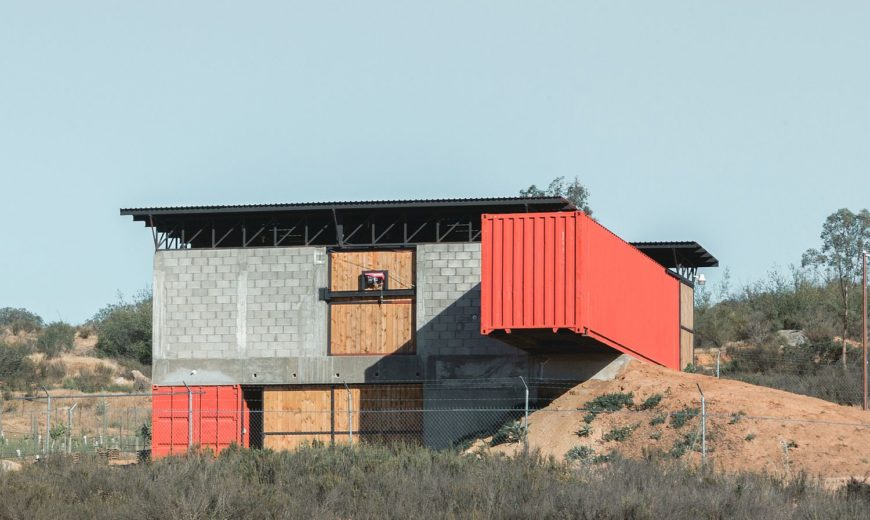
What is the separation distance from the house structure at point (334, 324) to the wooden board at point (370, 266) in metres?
0.04

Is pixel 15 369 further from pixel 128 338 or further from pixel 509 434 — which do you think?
pixel 509 434

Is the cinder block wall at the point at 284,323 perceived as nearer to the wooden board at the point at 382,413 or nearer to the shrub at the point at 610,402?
the wooden board at the point at 382,413

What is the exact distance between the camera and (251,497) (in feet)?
75.7

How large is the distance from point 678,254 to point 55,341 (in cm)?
4262

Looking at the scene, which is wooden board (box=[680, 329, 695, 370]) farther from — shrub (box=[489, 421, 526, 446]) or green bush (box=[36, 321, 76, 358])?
green bush (box=[36, 321, 76, 358])

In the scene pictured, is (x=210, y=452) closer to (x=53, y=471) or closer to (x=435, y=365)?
(x=53, y=471)

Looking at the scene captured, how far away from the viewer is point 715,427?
31.5 m

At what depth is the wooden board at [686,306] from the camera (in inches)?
1769

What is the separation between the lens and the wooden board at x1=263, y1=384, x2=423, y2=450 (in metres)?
38.6

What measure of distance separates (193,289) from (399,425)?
308 inches

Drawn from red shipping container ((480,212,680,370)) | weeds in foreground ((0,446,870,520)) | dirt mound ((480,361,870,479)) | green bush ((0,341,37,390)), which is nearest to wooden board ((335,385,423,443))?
dirt mound ((480,361,870,479))

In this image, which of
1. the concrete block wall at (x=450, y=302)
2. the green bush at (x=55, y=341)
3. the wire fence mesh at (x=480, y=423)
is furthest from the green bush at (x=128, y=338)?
the concrete block wall at (x=450, y=302)

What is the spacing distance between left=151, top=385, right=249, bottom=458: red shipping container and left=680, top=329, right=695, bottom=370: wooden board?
14984 mm

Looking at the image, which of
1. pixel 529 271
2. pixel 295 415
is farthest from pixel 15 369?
pixel 529 271
